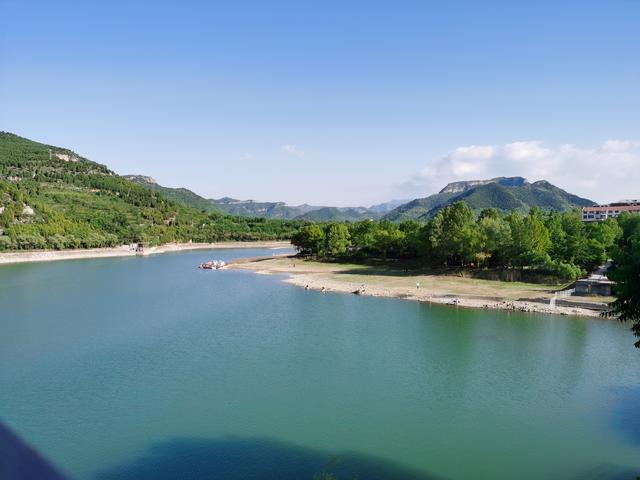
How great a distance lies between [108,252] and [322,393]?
91.9 meters

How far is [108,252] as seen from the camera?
102 m

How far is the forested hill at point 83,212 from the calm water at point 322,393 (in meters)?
60.6

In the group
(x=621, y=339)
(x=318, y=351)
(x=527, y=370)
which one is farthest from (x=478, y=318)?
(x=318, y=351)

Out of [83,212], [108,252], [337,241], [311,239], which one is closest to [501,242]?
[337,241]

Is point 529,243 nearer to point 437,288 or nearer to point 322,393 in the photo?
point 437,288

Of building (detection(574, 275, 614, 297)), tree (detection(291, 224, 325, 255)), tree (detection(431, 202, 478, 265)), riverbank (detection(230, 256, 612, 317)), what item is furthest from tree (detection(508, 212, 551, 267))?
tree (detection(291, 224, 325, 255))

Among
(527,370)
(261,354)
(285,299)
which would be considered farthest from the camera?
(285,299)

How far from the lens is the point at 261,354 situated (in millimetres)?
28531

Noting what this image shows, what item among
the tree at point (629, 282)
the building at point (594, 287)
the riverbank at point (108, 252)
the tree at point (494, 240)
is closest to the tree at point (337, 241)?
the tree at point (494, 240)

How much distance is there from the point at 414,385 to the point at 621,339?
1775cm

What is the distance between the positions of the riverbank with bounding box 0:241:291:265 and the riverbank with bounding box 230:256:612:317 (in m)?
44.8

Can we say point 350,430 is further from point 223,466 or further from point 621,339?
point 621,339

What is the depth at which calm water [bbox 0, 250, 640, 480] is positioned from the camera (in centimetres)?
1667

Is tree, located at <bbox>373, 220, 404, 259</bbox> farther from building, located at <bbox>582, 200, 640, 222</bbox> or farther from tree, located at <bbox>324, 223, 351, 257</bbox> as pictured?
building, located at <bbox>582, 200, 640, 222</bbox>
